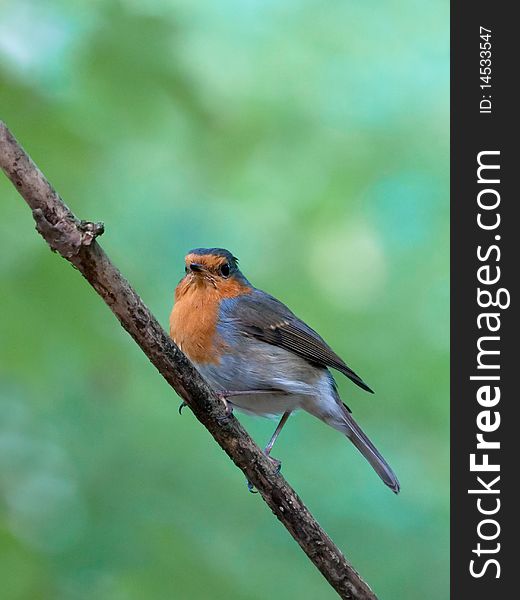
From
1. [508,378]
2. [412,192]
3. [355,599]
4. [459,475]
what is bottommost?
[355,599]

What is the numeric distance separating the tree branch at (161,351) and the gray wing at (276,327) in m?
0.91

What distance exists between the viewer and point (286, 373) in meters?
3.68

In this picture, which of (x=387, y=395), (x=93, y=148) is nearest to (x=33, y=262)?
(x=93, y=148)

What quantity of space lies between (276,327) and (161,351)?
4.22 ft

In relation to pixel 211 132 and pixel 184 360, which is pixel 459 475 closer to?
pixel 184 360

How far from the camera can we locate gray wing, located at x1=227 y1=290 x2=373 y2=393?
144 inches

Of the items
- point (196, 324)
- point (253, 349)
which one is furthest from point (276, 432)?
point (196, 324)

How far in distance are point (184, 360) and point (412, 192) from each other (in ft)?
6.55

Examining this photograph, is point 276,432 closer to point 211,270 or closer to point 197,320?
point 197,320

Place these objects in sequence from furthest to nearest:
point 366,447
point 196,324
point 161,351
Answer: point 366,447 < point 196,324 < point 161,351

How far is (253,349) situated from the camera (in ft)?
11.9

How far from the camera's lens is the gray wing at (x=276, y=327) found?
12.0ft

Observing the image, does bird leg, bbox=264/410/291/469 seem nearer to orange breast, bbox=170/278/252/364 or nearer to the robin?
the robin

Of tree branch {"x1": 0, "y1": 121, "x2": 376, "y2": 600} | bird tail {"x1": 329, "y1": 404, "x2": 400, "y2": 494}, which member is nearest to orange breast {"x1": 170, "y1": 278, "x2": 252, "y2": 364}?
bird tail {"x1": 329, "y1": 404, "x2": 400, "y2": 494}
